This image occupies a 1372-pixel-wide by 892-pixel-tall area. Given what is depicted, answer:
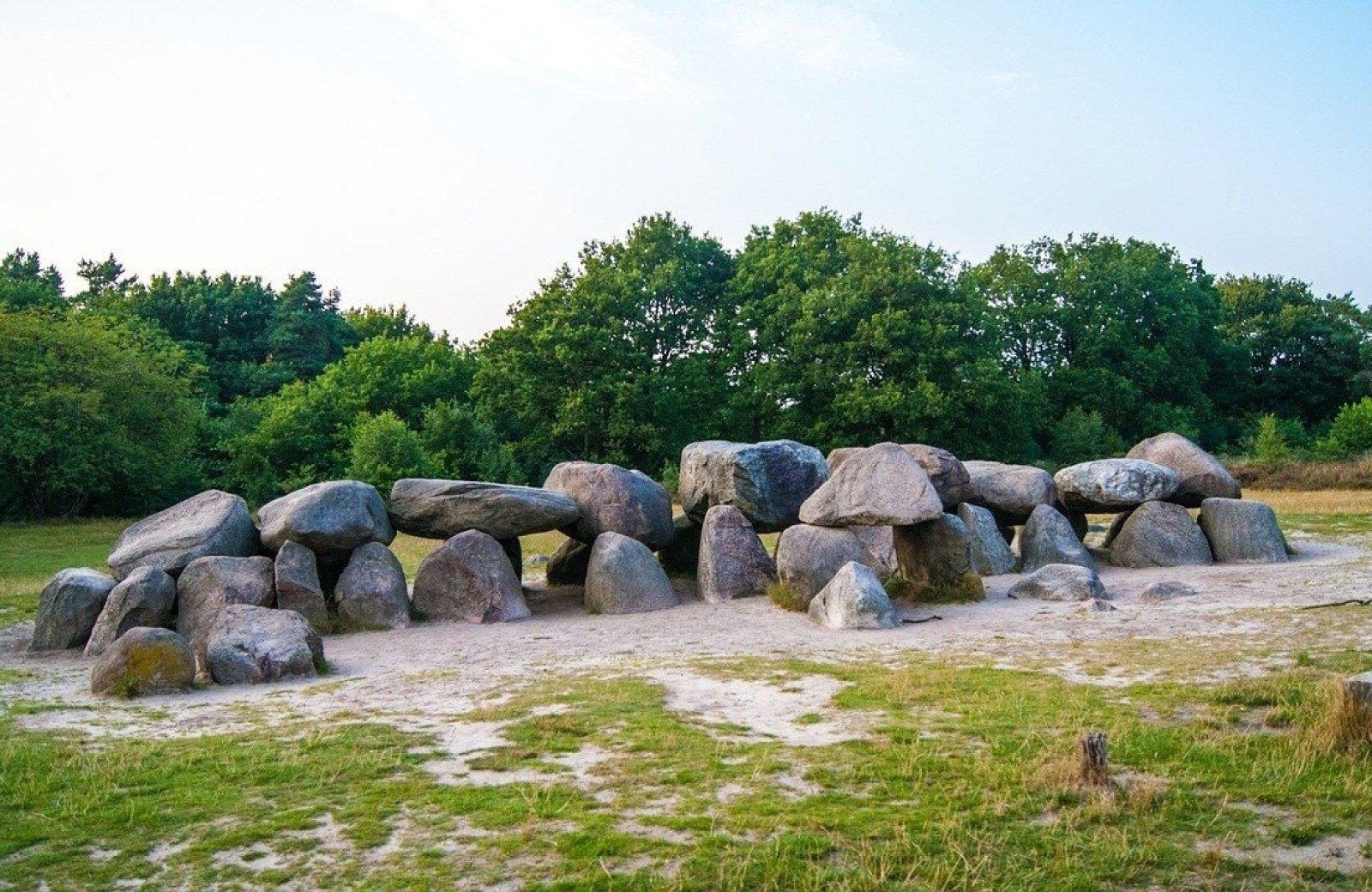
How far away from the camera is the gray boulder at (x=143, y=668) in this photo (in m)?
10.1

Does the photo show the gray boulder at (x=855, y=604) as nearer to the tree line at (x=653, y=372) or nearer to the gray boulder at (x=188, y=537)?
Answer: the gray boulder at (x=188, y=537)

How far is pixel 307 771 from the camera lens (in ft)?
23.2

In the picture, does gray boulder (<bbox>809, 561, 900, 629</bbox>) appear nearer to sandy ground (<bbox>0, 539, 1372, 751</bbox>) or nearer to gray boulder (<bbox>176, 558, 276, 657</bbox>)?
sandy ground (<bbox>0, 539, 1372, 751</bbox>)

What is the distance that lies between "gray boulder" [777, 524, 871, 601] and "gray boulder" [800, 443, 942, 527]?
0.18 meters

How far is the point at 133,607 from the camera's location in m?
13.1

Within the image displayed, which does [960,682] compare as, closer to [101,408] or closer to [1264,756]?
[1264,756]

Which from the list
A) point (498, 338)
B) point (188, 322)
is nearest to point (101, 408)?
point (498, 338)

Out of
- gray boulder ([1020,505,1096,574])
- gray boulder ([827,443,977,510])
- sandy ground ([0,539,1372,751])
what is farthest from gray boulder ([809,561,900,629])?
gray boulder ([1020,505,1096,574])

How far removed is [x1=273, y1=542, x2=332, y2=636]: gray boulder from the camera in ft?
45.9

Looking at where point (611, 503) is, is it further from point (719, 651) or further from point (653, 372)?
point (653, 372)

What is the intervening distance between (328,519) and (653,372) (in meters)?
24.5

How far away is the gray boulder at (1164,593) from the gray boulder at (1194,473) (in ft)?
16.1

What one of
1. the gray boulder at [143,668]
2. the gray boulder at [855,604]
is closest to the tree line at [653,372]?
the gray boulder at [855,604]

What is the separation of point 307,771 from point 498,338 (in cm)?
3405
